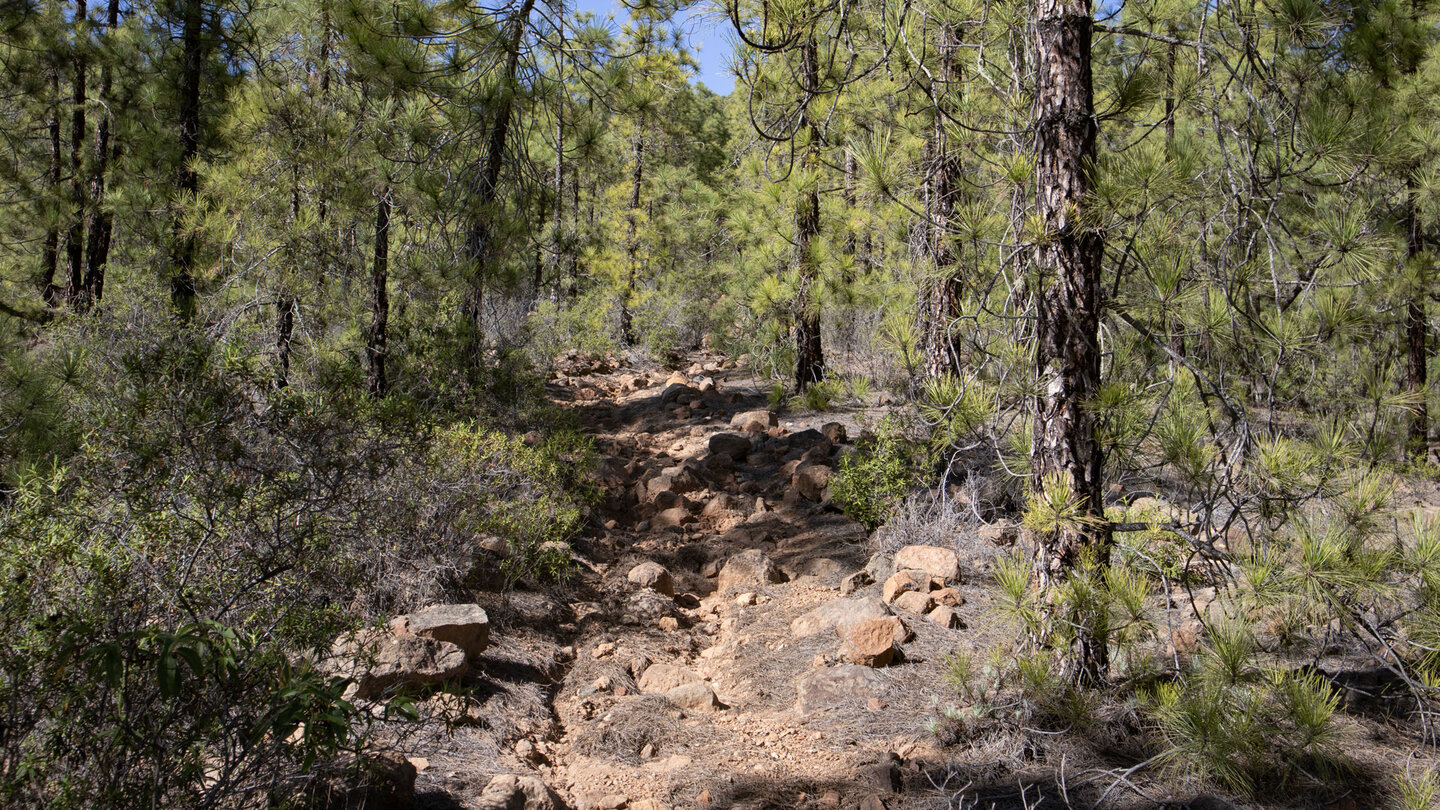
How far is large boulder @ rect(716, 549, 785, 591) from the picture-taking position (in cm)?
539

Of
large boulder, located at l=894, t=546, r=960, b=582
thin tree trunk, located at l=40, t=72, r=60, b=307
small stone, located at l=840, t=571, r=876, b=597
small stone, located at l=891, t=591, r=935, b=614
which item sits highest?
thin tree trunk, located at l=40, t=72, r=60, b=307

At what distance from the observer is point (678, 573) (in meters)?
5.68

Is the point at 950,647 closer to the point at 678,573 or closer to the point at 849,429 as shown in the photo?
the point at 678,573

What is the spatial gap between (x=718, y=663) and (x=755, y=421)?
15.3 ft

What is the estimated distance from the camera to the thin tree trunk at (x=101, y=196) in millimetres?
8352

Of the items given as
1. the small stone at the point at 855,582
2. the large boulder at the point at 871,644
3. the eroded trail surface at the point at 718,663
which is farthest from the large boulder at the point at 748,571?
the large boulder at the point at 871,644

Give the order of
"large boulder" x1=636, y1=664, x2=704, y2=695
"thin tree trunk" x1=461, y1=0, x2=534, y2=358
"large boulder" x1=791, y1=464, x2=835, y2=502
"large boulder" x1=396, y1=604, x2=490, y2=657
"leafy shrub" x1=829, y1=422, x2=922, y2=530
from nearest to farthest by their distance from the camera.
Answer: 1. "large boulder" x1=396, y1=604, x2=490, y2=657
2. "large boulder" x1=636, y1=664, x2=704, y2=695
3. "leafy shrub" x1=829, y1=422, x2=922, y2=530
4. "thin tree trunk" x1=461, y1=0, x2=534, y2=358
5. "large boulder" x1=791, y1=464, x2=835, y2=502

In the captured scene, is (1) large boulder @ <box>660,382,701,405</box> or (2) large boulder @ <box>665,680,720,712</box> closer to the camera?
(2) large boulder @ <box>665,680,720,712</box>

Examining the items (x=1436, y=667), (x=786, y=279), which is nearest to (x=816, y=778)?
(x=1436, y=667)

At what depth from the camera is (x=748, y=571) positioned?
5.45 m

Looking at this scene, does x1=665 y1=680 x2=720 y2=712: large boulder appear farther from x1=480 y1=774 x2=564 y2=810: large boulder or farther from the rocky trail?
x1=480 y1=774 x2=564 y2=810: large boulder

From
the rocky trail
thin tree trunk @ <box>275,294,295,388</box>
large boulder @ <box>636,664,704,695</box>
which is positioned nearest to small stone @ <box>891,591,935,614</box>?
the rocky trail

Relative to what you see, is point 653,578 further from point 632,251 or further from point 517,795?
point 632,251

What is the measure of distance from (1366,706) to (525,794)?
122 inches
